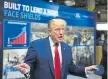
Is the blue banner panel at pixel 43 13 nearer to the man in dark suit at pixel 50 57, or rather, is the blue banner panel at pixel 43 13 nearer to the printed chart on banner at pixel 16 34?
the printed chart on banner at pixel 16 34

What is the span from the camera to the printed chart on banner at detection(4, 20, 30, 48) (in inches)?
143

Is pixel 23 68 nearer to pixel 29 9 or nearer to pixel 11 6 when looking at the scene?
pixel 11 6

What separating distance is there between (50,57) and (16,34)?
1099mm

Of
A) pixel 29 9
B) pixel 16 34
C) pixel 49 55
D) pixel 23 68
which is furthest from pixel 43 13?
pixel 23 68

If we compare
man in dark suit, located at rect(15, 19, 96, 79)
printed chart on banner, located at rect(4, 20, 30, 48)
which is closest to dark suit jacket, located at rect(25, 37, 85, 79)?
man in dark suit, located at rect(15, 19, 96, 79)

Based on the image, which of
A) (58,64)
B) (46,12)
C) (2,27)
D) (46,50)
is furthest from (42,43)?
(46,12)

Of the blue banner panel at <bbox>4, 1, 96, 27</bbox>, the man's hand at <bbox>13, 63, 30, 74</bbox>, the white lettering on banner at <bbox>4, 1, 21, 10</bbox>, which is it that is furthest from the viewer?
the blue banner panel at <bbox>4, 1, 96, 27</bbox>

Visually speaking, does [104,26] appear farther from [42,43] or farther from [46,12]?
[42,43]

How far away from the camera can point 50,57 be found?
2.78 metres

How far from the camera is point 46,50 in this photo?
2.81 m

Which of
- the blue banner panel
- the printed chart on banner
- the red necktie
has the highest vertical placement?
the blue banner panel

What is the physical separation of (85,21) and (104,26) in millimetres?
1427

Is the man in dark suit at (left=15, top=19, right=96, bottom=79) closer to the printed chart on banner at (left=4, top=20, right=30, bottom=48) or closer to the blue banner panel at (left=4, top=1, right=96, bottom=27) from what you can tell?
the printed chart on banner at (left=4, top=20, right=30, bottom=48)

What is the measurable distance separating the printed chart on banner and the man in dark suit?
900 mm
